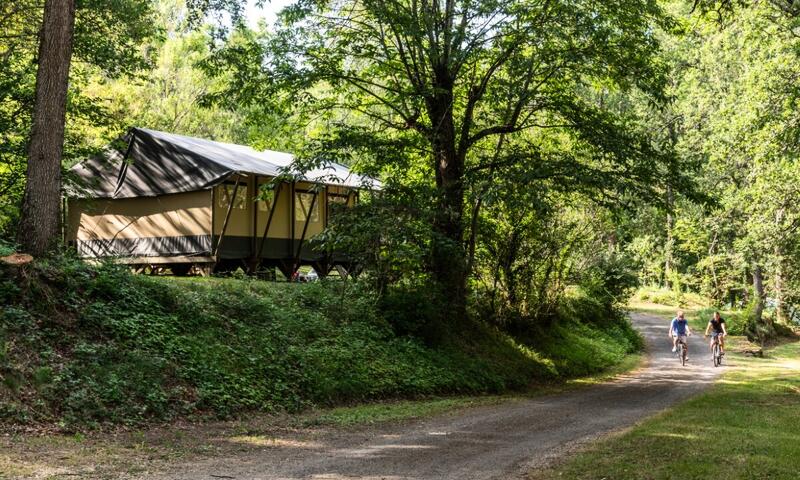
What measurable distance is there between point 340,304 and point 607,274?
1579 cm

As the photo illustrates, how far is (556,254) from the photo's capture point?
18.0m

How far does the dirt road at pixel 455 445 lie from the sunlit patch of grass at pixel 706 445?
501 mm

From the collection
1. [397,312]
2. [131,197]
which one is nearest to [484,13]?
[397,312]

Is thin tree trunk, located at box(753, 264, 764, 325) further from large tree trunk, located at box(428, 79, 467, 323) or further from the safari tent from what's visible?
large tree trunk, located at box(428, 79, 467, 323)

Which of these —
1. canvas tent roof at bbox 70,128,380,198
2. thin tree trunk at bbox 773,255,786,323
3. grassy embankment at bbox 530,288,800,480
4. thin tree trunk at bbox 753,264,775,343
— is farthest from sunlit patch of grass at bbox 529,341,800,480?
thin tree trunk at bbox 753,264,775,343

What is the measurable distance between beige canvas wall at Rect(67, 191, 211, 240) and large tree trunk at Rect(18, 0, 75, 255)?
9.54 m

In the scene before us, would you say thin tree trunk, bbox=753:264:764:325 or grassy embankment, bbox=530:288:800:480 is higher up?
thin tree trunk, bbox=753:264:764:325

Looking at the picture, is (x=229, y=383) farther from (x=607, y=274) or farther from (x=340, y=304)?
(x=607, y=274)

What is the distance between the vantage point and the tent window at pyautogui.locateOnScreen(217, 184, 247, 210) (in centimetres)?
2055

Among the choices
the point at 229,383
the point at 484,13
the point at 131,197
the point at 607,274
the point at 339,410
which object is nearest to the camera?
the point at 229,383

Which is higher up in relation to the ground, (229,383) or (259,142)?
(259,142)

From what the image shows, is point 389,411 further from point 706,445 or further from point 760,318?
point 760,318

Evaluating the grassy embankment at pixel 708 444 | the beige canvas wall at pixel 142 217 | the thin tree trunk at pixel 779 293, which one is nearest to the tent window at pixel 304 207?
the beige canvas wall at pixel 142 217

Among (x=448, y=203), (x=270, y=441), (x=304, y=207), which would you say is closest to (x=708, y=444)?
(x=270, y=441)
